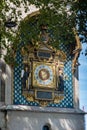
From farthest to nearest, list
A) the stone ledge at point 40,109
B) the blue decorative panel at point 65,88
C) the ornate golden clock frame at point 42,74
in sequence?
the ornate golden clock frame at point 42,74 → the blue decorative panel at point 65,88 → the stone ledge at point 40,109

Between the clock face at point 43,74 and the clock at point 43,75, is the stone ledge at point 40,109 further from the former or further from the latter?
the clock face at point 43,74

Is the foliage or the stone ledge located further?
the stone ledge

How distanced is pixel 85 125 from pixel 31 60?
3.82 m

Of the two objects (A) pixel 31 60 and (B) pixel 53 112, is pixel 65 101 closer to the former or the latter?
(B) pixel 53 112

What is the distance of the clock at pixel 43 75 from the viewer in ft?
71.7

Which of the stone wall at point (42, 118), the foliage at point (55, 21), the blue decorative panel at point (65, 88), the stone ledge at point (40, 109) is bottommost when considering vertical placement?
the stone wall at point (42, 118)

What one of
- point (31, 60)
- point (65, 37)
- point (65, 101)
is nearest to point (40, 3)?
point (65, 37)

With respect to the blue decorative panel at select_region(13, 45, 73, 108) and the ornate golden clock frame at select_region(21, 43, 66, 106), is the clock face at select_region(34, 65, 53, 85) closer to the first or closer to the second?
the ornate golden clock frame at select_region(21, 43, 66, 106)

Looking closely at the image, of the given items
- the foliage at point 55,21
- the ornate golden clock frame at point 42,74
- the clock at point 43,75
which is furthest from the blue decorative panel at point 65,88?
the foliage at point 55,21

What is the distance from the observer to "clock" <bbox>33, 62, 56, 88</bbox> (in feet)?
71.7

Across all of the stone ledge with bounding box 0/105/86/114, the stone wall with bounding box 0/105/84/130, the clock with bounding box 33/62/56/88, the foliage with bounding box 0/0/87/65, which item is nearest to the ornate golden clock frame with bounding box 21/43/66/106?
the clock with bounding box 33/62/56/88

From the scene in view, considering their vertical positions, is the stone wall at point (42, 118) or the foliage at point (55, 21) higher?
the foliage at point (55, 21)

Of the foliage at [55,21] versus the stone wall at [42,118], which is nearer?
the foliage at [55,21]

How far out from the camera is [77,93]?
2292 centimetres
